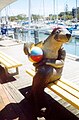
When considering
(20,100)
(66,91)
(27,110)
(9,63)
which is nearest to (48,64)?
(66,91)

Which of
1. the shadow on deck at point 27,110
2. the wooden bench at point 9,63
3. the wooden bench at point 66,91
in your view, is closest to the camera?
the wooden bench at point 66,91

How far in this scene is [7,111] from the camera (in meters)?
3.96

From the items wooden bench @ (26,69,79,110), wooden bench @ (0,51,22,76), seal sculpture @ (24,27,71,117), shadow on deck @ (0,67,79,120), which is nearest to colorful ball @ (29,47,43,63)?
seal sculpture @ (24,27,71,117)

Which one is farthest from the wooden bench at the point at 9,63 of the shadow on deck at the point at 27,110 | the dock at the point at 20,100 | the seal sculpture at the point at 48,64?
the seal sculpture at the point at 48,64

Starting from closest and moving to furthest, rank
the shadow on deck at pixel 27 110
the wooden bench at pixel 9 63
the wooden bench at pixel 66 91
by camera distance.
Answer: the wooden bench at pixel 66 91 → the shadow on deck at pixel 27 110 → the wooden bench at pixel 9 63

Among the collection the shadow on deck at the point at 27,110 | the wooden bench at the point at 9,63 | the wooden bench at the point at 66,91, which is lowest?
the shadow on deck at the point at 27,110

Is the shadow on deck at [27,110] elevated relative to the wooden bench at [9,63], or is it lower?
lower

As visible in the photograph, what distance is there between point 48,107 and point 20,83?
1648 millimetres

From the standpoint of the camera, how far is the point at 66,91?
11.9 feet

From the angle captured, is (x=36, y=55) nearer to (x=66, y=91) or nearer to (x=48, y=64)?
(x=48, y=64)

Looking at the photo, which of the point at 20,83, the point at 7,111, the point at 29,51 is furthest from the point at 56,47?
the point at 20,83

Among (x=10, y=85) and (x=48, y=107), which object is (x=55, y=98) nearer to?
(x=48, y=107)

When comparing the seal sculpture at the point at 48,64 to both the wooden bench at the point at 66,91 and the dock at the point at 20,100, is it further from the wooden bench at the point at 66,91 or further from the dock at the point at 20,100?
the dock at the point at 20,100

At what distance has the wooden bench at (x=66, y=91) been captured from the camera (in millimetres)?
3273
